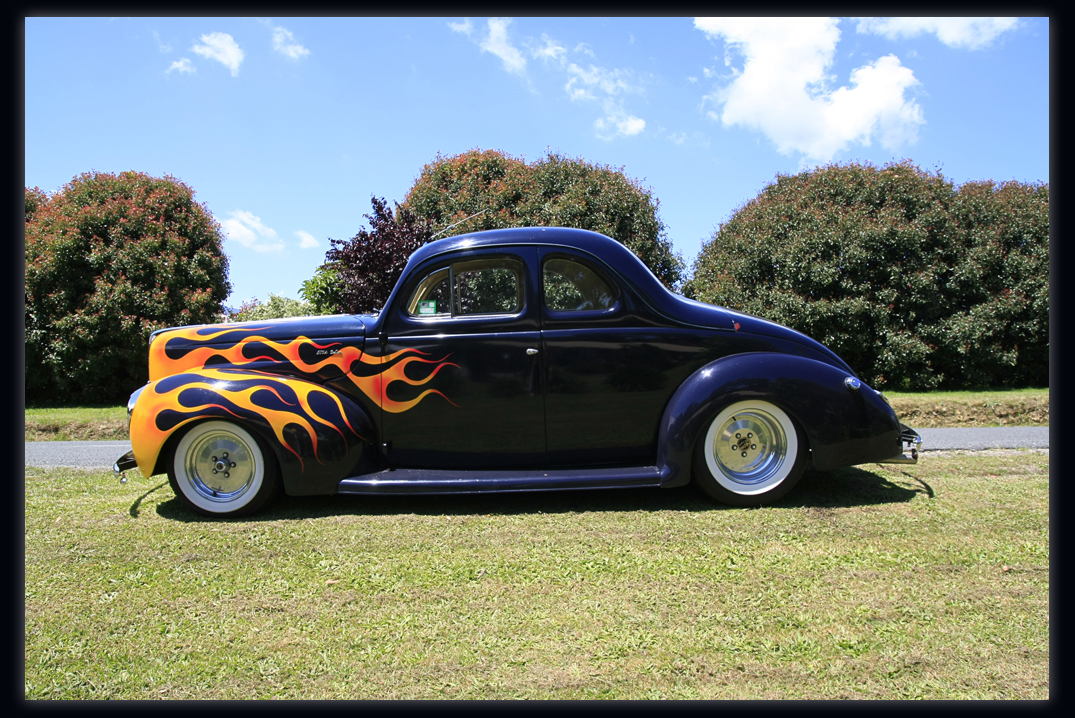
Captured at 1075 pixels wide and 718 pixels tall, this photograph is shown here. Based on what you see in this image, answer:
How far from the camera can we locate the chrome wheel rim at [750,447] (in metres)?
4.41

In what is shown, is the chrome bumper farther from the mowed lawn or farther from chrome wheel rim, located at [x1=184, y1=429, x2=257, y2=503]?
chrome wheel rim, located at [x1=184, y1=429, x2=257, y2=503]

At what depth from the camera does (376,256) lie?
11.0 metres

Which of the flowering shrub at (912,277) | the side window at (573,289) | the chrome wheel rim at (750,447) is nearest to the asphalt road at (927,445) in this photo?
the chrome wheel rim at (750,447)

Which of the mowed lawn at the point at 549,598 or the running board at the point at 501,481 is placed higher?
the running board at the point at 501,481

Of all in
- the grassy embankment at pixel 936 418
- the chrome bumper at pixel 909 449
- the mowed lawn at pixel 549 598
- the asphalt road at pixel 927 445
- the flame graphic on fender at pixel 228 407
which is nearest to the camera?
the mowed lawn at pixel 549 598

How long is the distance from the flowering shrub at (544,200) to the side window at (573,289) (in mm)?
7839

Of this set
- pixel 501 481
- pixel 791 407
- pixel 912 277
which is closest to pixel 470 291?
pixel 501 481

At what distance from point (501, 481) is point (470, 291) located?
55.2 inches

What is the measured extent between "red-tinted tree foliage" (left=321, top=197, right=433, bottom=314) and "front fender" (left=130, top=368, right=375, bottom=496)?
657cm

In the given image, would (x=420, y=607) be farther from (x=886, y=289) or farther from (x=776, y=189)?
(x=776, y=189)

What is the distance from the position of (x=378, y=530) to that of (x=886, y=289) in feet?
35.3

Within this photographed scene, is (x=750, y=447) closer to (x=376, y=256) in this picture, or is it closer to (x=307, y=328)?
(x=307, y=328)

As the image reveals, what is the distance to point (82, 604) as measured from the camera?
312 centimetres

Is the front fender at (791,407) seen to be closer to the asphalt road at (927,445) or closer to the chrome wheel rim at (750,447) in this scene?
the chrome wheel rim at (750,447)
